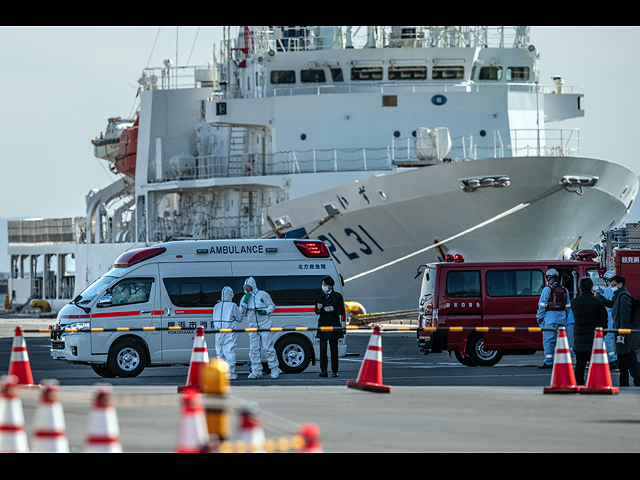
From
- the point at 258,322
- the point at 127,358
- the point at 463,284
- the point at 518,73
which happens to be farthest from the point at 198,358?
the point at 518,73

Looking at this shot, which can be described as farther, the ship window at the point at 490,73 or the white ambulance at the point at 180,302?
the ship window at the point at 490,73

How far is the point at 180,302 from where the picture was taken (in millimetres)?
16125

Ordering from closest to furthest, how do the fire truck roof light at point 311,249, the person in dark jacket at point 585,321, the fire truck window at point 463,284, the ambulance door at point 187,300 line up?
1. the person in dark jacket at point 585,321
2. the ambulance door at point 187,300
3. the fire truck roof light at point 311,249
4. the fire truck window at point 463,284

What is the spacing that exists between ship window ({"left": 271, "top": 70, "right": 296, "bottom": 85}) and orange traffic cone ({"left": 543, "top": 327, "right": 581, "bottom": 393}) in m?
21.6

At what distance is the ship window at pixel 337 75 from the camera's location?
105 feet

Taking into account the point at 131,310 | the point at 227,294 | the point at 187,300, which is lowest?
the point at 131,310

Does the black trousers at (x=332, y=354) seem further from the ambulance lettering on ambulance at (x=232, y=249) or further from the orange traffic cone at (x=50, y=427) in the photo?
the orange traffic cone at (x=50, y=427)

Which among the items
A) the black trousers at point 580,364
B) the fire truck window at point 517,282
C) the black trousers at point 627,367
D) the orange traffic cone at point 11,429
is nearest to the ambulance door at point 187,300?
the fire truck window at point 517,282

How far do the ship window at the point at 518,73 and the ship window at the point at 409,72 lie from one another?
8.91 feet

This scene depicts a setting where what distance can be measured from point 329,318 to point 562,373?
396cm

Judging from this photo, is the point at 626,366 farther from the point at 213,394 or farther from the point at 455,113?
the point at 455,113

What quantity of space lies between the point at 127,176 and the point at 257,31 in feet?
43.6

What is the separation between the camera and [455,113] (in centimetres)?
3061

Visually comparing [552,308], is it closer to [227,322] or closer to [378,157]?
[227,322]
